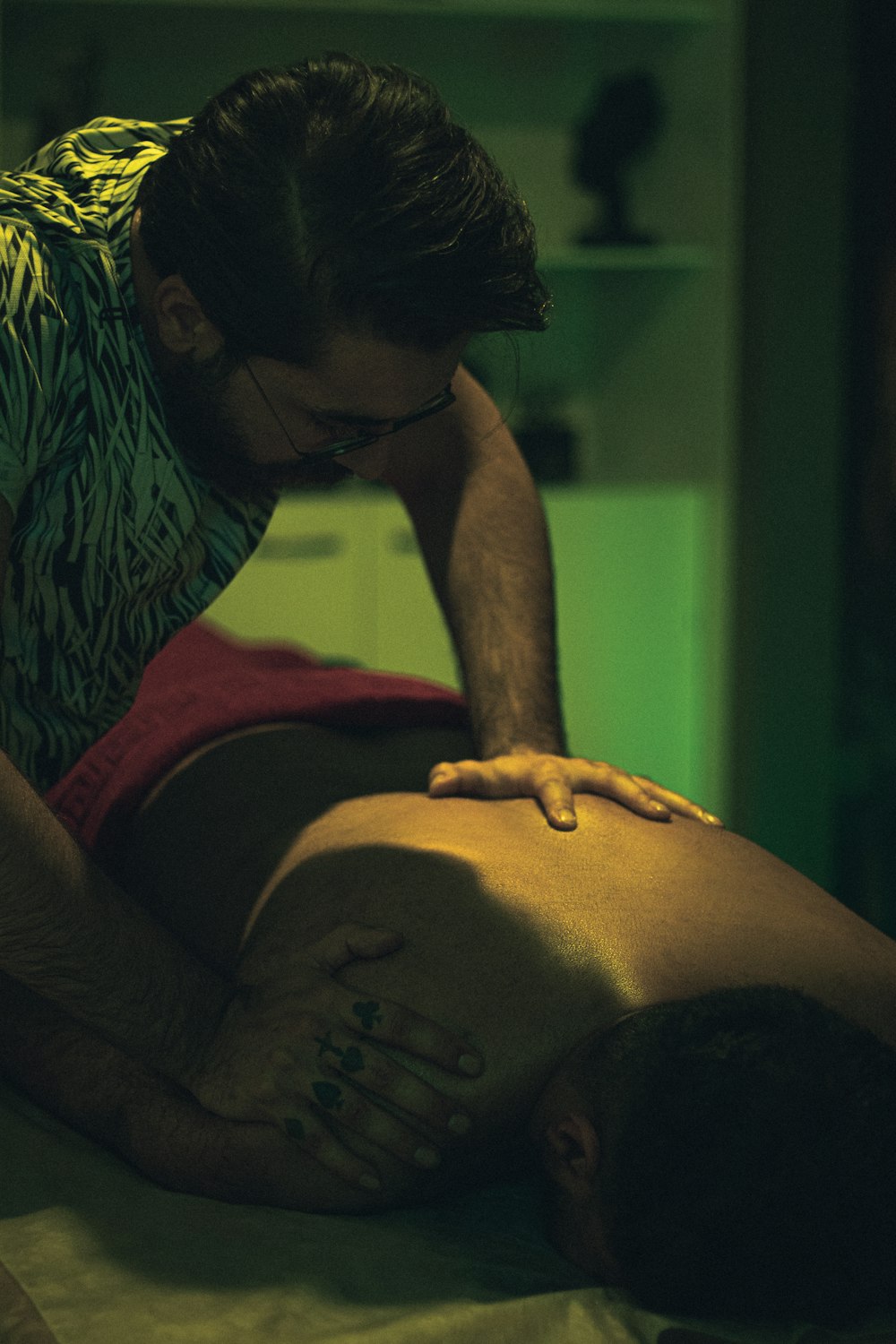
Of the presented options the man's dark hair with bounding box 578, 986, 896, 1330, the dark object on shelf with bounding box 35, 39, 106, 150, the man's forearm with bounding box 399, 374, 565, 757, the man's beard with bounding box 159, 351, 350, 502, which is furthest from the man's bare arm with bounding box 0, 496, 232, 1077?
the dark object on shelf with bounding box 35, 39, 106, 150

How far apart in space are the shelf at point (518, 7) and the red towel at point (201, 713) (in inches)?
72.4

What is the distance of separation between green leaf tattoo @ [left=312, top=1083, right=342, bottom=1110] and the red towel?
0.44m

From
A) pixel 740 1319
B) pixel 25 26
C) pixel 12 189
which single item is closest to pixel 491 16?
pixel 25 26

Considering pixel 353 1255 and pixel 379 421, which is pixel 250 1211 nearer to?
pixel 353 1255

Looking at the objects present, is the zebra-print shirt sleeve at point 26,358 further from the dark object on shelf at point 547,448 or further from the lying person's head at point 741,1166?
the dark object on shelf at point 547,448

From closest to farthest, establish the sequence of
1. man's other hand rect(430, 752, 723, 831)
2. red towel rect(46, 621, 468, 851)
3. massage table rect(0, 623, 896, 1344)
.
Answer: massage table rect(0, 623, 896, 1344), man's other hand rect(430, 752, 723, 831), red towel rect(46, 621, 468, 851)

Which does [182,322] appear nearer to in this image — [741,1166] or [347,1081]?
[347,1081]

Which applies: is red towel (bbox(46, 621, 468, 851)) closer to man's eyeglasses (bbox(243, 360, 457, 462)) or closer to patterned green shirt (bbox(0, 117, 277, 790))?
patterned green shirt (bbox(0, 117, 277, 790))

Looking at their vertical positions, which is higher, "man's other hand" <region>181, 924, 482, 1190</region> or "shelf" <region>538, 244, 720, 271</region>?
"shelf" <region>538, 244, 720, 271</region>

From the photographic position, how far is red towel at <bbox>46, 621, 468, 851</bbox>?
50.3 inches

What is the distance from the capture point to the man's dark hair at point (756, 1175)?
0.83m

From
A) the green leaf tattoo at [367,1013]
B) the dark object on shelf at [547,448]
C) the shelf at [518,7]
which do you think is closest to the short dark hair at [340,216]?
the green leaf tattoo at [367,1013]

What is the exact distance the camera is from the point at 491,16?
294cm

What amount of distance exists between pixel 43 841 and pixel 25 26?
250 cm
